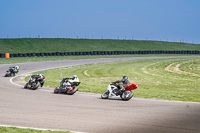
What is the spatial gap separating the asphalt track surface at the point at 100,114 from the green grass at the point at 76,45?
65156mm

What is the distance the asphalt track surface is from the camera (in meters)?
10.5

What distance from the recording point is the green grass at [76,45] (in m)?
84.1

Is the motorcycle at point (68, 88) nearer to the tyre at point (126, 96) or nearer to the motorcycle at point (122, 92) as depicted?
the motorcycle at point (122, 92)

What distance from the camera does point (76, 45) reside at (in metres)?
94.0

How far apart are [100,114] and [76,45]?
8228cm

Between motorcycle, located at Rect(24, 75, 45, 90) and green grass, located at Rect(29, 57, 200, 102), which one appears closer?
green grass, located at Rect(29, 57, 200, 102)

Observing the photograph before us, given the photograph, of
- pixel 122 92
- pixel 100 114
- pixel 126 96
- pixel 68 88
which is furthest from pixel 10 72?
pixel 100 114

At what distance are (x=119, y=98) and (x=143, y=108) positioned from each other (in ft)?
10.4

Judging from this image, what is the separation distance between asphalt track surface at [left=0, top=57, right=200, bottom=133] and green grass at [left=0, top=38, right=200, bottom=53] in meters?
65.2

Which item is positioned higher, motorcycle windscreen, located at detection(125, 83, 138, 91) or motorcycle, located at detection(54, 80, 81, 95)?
motorcycle windscreen, located at detection(125, 83, 138, 91)

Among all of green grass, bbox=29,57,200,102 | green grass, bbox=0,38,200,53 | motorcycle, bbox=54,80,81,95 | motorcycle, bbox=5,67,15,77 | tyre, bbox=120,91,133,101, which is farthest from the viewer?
green grass, bbox=0,38,200,53

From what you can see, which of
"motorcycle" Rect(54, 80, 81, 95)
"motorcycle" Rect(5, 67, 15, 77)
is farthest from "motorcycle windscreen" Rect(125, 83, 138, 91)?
"motorcycle" Rect(5, 67, 15, 77)

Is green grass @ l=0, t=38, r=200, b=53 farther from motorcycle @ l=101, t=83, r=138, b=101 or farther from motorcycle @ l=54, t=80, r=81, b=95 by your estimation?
motorcycle @ l=101, t=83, r=138, b=101

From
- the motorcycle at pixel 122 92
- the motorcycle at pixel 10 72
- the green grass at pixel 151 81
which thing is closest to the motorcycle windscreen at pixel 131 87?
the motorcycle at pixel 122 92
